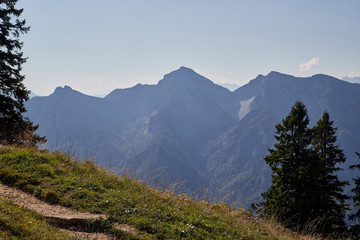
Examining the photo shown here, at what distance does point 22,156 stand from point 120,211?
428 centimetres

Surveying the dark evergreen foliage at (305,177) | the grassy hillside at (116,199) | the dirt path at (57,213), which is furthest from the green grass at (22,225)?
the dark evergreen foliage at (305,177)

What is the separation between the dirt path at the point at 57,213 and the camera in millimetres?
5449

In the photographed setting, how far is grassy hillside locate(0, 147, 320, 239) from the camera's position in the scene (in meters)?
6.06

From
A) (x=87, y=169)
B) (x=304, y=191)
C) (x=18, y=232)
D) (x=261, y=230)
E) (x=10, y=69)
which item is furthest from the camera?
(x=304, y=191)

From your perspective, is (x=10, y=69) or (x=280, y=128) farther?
(x=280, y=128)

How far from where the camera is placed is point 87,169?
859cm

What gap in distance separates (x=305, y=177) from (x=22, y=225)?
22.4 m

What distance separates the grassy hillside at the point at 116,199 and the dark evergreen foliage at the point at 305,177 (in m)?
14.1

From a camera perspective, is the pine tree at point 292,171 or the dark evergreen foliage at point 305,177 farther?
the pine tree at point 292,171

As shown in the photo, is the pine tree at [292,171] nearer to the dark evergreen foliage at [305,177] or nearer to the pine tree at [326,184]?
the dark evergreen foliage at [305,177]

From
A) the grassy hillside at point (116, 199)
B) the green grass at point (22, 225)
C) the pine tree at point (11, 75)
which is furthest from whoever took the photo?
the pine tree at point (11, 75)

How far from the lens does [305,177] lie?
21.3 meters

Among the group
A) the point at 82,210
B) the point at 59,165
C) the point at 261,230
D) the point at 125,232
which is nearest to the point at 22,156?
the point at 59,165

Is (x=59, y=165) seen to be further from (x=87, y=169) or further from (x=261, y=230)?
(x=261, y=230)
